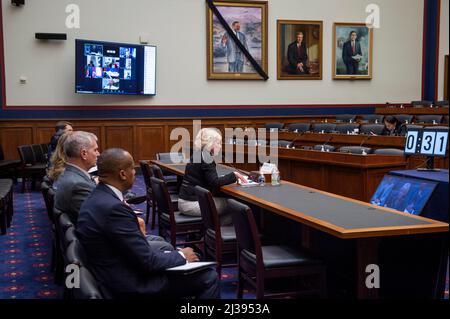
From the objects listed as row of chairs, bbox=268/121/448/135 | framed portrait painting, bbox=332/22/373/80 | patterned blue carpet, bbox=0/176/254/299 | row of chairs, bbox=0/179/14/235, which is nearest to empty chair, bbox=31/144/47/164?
patterned blue carpet, bbox=0/176/254/299

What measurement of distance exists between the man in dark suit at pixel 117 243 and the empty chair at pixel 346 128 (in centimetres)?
816

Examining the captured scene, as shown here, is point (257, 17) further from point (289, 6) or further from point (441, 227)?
point (441, 227)

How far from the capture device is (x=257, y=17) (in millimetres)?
13117

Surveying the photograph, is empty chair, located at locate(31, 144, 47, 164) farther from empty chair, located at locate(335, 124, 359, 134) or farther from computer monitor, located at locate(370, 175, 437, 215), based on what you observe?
computer monitor, located at locate(370, 175, 437, 215)

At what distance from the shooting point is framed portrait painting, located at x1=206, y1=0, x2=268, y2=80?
42.1 ft

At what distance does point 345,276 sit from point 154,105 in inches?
367

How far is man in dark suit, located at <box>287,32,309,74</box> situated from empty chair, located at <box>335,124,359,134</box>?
120 inches

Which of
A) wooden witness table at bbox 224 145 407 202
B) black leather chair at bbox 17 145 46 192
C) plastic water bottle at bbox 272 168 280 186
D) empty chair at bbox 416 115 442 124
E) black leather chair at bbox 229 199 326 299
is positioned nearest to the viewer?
black leather chair at bbox 229 199 326 299

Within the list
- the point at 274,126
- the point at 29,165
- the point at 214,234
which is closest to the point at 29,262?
the point at 214,234

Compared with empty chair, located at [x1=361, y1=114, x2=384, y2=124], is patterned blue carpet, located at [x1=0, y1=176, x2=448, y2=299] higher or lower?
lower

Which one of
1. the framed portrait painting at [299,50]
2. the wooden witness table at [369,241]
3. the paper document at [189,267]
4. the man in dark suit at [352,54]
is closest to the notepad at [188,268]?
the paper document at [189,267]

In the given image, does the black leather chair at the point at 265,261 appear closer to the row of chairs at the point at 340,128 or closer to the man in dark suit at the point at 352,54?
the row of chairs at the point at 340,128

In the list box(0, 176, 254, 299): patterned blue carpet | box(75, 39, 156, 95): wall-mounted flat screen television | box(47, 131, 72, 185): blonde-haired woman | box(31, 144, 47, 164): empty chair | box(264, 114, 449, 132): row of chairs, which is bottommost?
box(0, 176, 254, 299): patterned blue carpet
